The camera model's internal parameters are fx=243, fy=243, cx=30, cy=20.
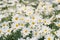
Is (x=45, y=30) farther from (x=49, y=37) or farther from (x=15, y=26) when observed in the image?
(x=15, y=26)

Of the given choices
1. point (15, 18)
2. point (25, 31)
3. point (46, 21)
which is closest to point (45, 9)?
point (46, 21)

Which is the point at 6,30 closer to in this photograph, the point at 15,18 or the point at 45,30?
the point at 15,18

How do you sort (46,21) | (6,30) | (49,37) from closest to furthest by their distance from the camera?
(49,37) → (6,30) → (46,21)

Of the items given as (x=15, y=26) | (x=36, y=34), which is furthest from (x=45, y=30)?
(x=15, y=26)

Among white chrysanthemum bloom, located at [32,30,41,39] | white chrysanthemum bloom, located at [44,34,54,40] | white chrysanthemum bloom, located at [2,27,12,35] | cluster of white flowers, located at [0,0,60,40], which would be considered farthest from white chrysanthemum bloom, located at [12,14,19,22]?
white chrysanthemum bloom, located at [44,34,54,40]

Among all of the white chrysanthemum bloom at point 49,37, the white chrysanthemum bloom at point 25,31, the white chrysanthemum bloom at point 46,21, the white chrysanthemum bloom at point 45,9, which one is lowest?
the white chrysanthemum bloom at point 49,37

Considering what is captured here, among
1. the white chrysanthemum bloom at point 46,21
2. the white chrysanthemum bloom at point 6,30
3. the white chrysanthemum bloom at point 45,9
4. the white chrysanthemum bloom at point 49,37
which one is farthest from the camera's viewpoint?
the white chrysanthemum bloom at point 45,9

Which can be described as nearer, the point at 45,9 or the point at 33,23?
the point at 33,23

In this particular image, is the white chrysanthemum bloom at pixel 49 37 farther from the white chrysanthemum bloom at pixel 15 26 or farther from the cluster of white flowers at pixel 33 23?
the white chrysanthemum bloom at pixel 15 26

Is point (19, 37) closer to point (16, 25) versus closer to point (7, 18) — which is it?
point (16, 25)

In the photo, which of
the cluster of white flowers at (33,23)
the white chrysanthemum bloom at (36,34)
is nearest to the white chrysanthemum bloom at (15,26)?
the cluster of white flowers at (33,23)

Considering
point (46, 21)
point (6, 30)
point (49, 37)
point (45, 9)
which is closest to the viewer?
point (49, 37)

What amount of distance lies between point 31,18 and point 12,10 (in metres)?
0.36

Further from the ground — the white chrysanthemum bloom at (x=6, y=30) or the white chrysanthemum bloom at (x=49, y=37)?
the white chrysanthemum bloom at (x=6, y=30)
